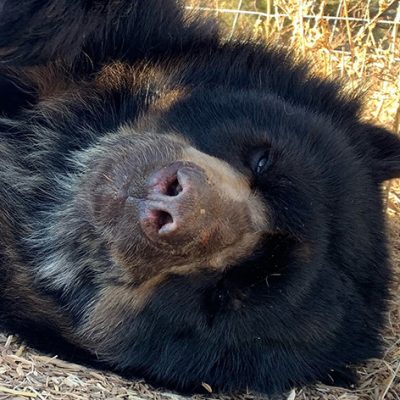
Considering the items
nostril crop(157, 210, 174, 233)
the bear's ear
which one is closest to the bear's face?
nostril crop(157, 210, 174, 233)

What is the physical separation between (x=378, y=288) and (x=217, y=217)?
3.64 ft

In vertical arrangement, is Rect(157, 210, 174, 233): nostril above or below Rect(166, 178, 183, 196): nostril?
below

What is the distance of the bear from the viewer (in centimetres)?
292

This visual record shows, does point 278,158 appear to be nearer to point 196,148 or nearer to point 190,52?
point 196,148

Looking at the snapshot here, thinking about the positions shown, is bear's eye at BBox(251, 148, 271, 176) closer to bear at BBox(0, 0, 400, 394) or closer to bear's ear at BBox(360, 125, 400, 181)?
bear at BBox(0, 0, 400, 394)

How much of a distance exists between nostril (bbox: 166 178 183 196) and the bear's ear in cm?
131

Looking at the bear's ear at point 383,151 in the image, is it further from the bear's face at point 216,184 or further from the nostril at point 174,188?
the nostril at point 174,188

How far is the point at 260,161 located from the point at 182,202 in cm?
63

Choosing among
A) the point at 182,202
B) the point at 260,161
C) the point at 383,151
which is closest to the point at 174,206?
the point at 182,202

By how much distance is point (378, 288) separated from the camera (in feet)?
11.4

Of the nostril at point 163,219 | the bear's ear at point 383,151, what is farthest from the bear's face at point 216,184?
the bear's ear at point 383,151

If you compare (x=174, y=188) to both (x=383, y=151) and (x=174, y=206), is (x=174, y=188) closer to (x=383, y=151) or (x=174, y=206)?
(x=174, y=206)

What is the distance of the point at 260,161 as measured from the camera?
312 centimetres

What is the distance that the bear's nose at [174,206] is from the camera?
8.51 ft
